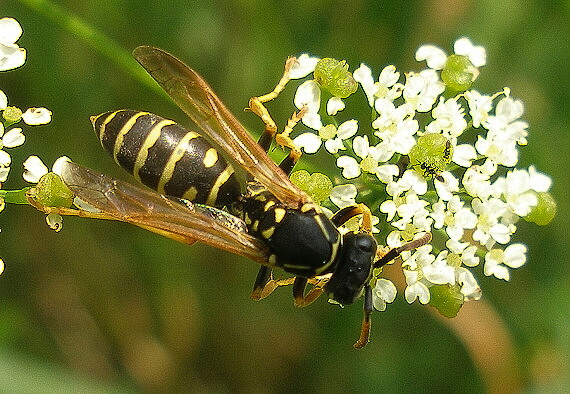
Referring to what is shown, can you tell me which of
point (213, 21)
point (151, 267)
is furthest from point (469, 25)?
point (151, 267)

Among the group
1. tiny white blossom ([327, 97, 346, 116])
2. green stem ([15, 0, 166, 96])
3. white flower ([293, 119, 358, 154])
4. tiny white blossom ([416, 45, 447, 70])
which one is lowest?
green stem ([15, 0, 166, 96])

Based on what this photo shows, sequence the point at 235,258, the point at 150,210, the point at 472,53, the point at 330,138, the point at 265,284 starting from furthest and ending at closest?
the point at 235,258 < the point at 472,53 < the point at 265,284 < the point at 330,138 < the point at 150,210

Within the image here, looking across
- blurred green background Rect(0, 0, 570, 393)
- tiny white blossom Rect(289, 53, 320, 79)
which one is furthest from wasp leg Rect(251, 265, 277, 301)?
blurred green background Rect(0, 0, 570, 393)

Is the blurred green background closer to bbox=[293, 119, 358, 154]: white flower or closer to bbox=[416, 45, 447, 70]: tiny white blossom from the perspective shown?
bbox=[416, 45, 447, 70]: tiny white blossom

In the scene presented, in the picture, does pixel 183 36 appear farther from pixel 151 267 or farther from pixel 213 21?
pixel 151 267

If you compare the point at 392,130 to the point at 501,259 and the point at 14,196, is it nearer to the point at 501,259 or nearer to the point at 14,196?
the point at 501,259

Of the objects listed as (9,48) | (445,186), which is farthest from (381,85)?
(9,48)
